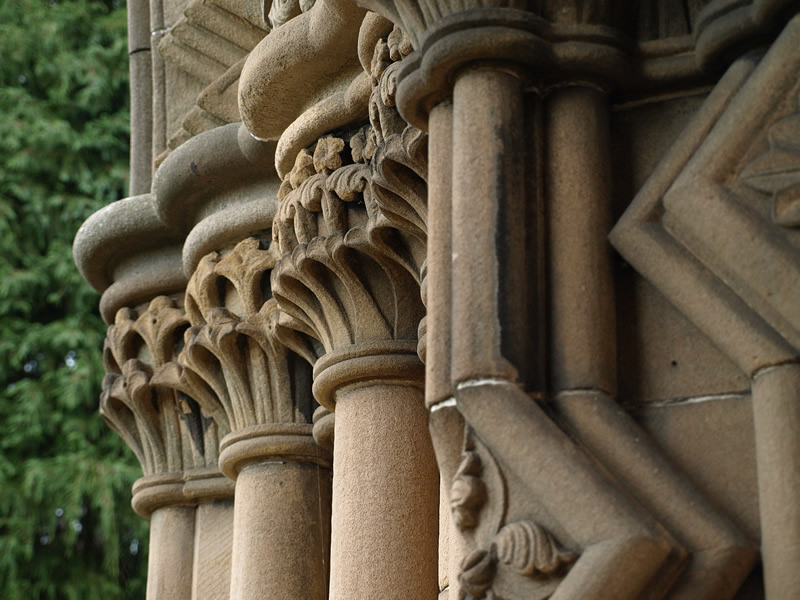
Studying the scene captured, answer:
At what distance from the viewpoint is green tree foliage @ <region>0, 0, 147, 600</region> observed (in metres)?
6.46

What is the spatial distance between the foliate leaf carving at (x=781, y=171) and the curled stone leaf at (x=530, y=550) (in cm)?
41

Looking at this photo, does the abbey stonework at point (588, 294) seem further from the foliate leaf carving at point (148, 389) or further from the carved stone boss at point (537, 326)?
the foliate leaf carving at point (148, 389)

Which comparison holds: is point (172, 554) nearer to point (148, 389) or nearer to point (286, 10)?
point (148, 389)

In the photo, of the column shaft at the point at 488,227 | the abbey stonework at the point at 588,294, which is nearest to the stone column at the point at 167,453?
the abbey stonework at the point at 588,294

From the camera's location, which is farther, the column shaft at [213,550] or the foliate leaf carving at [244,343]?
the column shaft at [213,550]

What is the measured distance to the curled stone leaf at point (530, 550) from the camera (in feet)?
4.53

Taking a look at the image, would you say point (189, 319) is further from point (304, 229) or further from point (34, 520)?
point (34, 520)

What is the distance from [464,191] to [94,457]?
5389 millimetres

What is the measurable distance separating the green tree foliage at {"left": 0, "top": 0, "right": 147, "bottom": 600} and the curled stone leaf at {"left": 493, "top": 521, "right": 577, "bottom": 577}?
5.20 metres

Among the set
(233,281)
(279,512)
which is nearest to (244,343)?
(233,281)

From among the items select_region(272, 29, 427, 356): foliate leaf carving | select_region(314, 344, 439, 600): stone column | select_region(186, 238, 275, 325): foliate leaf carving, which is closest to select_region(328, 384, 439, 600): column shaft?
select_region(314, 344, 439, 600): stone column

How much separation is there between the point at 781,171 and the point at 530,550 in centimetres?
48

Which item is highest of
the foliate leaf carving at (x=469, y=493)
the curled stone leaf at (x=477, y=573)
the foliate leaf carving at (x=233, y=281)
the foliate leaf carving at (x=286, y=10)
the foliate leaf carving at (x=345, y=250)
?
the foliate leaf carving at (x=286, y=10)

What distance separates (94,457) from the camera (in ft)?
21.8
